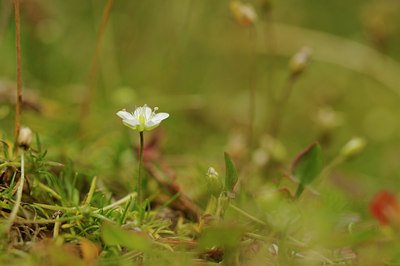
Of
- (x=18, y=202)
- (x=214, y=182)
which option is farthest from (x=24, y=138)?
(x=214, y=182)

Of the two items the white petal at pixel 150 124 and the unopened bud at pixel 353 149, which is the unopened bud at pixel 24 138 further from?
the unopened bud at pixel 353 149

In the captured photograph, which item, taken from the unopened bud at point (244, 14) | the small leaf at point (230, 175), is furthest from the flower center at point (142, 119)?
the unopened bud at point (244, 14)

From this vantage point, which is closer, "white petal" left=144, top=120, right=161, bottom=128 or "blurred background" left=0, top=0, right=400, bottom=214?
"white petal" left=144, top=120, right=161, bottom=128

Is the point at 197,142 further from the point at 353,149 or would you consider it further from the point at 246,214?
the point at 246,214

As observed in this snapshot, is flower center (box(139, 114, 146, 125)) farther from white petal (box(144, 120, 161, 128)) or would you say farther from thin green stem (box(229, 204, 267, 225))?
thin green stem (box(229, 204, 267, 225))

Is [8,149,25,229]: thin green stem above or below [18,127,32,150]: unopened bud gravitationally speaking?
below

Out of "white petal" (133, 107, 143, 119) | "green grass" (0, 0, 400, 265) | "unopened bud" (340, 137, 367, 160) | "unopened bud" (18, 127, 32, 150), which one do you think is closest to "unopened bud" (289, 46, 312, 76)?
"green grass" (0, 0, 400, 265)

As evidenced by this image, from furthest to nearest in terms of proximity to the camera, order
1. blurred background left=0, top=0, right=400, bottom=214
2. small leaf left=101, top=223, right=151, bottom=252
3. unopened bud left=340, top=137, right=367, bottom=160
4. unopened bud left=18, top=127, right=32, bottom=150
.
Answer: blurred background left=0, top=0, right=400, bottom=214, unopened bud left=340, top=137, right=367, bottom=160, unopened bud left=18, top=127, right=32, bottom=150, small leaf left=101, top=223, right=151, bottom=252
